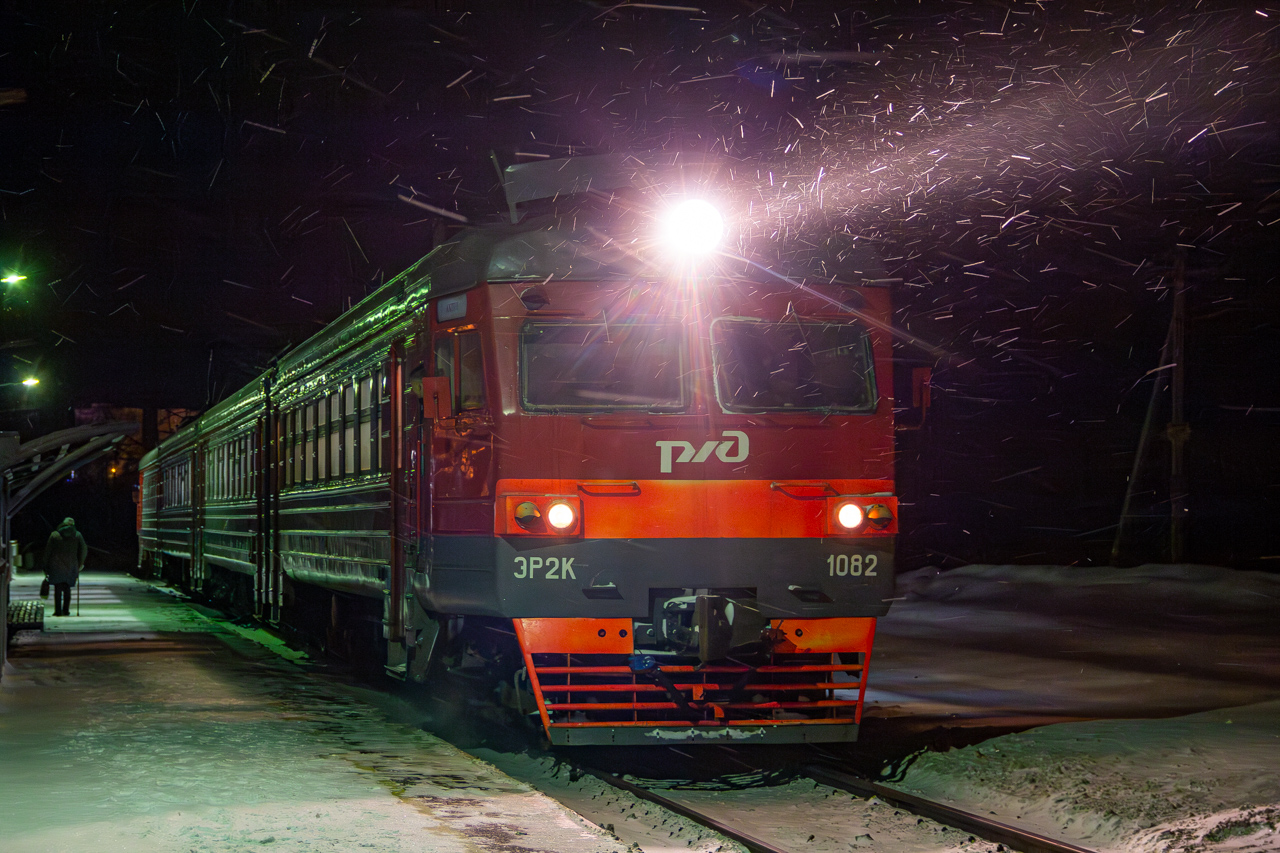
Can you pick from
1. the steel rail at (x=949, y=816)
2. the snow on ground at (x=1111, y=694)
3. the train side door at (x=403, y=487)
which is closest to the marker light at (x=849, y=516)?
the steel rail at (x=949, y=816)

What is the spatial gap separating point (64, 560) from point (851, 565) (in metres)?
17.6

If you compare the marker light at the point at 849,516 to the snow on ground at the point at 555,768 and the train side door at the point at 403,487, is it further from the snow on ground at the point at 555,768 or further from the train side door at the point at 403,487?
the train side door at the point at 403,487

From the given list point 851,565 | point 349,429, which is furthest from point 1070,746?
point 349,429

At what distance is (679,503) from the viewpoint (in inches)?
312

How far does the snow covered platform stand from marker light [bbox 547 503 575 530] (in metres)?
1.42

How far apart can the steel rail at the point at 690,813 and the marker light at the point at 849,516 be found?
6.09 ft

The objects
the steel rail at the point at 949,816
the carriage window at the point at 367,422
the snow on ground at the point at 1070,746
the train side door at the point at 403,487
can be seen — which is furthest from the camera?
the carriage window at the point at 367,422

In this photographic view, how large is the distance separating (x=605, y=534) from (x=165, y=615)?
1735cm

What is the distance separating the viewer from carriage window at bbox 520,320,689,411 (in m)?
7.99

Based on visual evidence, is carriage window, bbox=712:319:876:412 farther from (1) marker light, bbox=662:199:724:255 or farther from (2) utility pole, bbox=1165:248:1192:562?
(2) utility pole, bbox=1165:248:1192:562

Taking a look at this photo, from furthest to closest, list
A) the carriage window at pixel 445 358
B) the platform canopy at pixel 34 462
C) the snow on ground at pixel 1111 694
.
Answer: the platform canopy at pixel 34 462
the carriage window at pixel 445 358
the snow on ground at pixel 1111 694

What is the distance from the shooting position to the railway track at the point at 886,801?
636 cm

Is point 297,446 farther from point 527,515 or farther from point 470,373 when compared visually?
point 527,515

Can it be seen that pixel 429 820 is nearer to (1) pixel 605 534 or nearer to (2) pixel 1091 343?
(1) pixel 605 534
